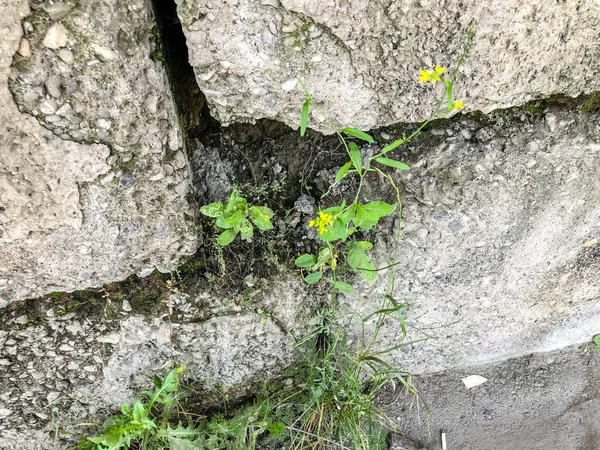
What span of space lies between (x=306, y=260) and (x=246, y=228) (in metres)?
0.22

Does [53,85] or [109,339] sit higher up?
[53,85]

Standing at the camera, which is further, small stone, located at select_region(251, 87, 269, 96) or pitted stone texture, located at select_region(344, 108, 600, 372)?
pitted stone texture, located at select_region(344, 108, 600, 372)

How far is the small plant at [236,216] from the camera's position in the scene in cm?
138

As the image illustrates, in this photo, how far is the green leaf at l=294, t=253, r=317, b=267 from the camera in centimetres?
149

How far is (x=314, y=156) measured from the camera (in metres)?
1.48

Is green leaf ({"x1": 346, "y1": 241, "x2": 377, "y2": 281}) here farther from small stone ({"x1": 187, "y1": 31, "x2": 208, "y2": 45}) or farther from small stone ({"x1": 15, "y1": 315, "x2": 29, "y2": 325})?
small stone ({"x1": 15, "y1": 315, "x2": 29, "y2": 325})

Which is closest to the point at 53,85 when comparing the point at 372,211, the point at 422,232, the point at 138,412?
the point at 372,211

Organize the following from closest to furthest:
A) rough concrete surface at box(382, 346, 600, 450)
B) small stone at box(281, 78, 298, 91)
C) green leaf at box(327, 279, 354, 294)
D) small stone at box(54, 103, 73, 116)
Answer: small stone at box(54, 103, 73, 116), small stone at box(281, 78, 298, 91), green leaf at box(327, 279, 354, 294), rough concrete surface at box(382, 346, 600, 450)

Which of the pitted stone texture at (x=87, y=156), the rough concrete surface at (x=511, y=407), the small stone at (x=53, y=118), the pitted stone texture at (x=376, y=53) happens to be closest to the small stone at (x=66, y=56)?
the pitted stone texture at (x=87, y=156)

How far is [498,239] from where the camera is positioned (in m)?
1.56

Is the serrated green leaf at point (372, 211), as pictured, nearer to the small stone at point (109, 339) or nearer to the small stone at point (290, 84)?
the small stone at point (290, 84)

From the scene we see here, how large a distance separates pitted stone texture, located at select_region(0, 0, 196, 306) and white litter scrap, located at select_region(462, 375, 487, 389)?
1243 millimetres

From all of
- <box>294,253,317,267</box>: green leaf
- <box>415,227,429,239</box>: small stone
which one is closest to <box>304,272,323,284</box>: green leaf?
<box>294,253,317,267</box>: green leaf

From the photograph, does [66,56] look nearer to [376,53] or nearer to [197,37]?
[197,37]
